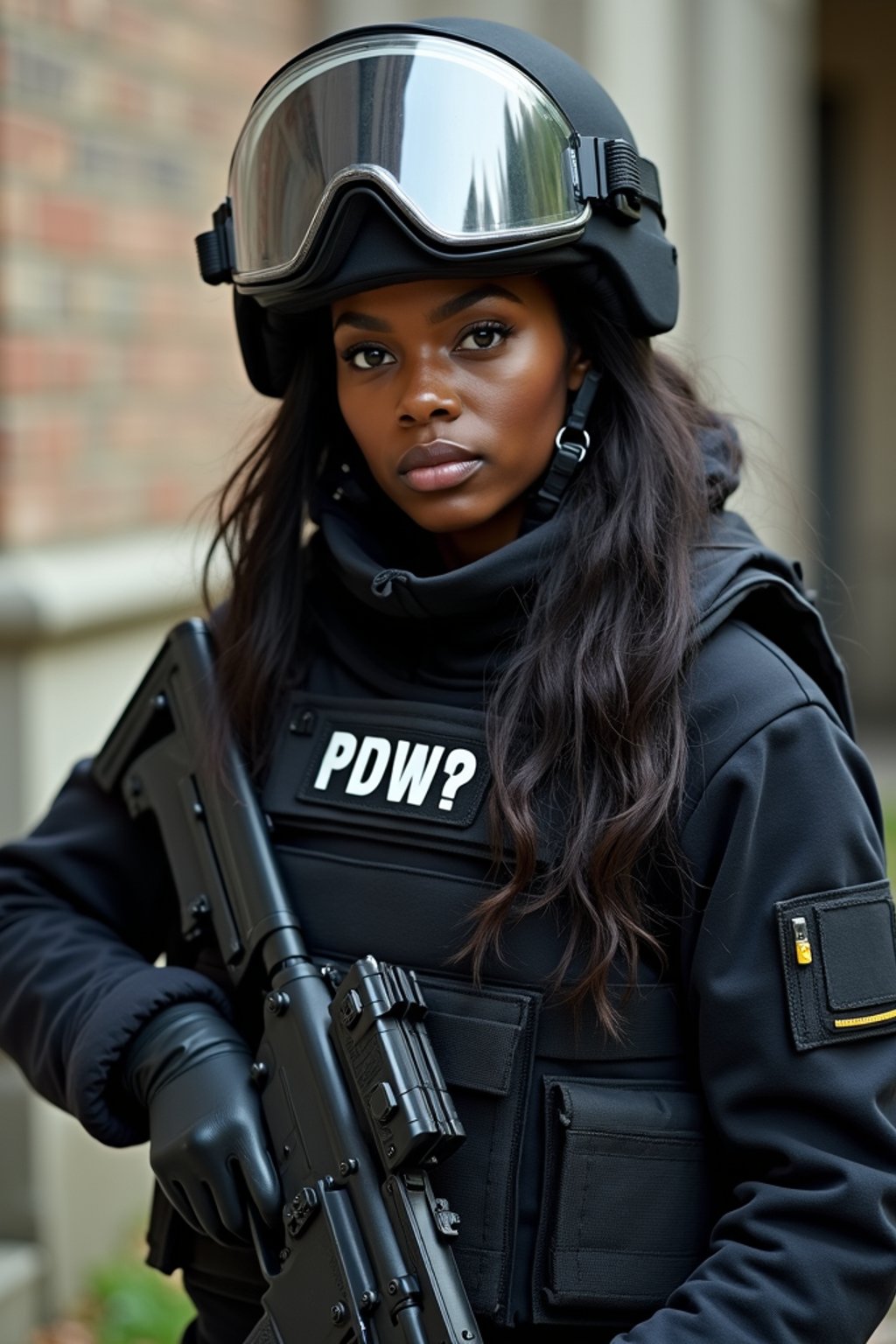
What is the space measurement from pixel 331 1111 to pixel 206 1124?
0.18 metres

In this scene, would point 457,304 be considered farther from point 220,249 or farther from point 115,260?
point 115,260

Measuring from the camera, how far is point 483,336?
5.81 ft

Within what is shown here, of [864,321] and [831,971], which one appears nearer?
[831,971]

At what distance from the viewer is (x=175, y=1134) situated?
1.78 meters

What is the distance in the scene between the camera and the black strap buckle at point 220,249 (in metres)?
2.00

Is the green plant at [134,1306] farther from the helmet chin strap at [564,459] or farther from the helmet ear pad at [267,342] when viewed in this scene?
the helmet chin strap at [564,459]

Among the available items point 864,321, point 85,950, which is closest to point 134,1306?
point 85,950

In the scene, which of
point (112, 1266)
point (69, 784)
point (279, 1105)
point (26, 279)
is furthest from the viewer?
point (112, 1266)

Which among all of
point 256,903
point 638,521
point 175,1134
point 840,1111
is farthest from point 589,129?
point 175,1134

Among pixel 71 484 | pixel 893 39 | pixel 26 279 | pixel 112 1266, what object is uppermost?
pixel 893 39

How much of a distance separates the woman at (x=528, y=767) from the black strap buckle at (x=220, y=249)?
1cm

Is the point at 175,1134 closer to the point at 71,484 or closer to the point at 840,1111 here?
the point at 840,1111

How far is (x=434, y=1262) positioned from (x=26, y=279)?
241 centimetres

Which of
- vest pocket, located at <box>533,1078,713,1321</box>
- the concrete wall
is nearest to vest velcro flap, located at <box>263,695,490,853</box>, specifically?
vest pocket, located at <box>533,1078,713,1321</box>
